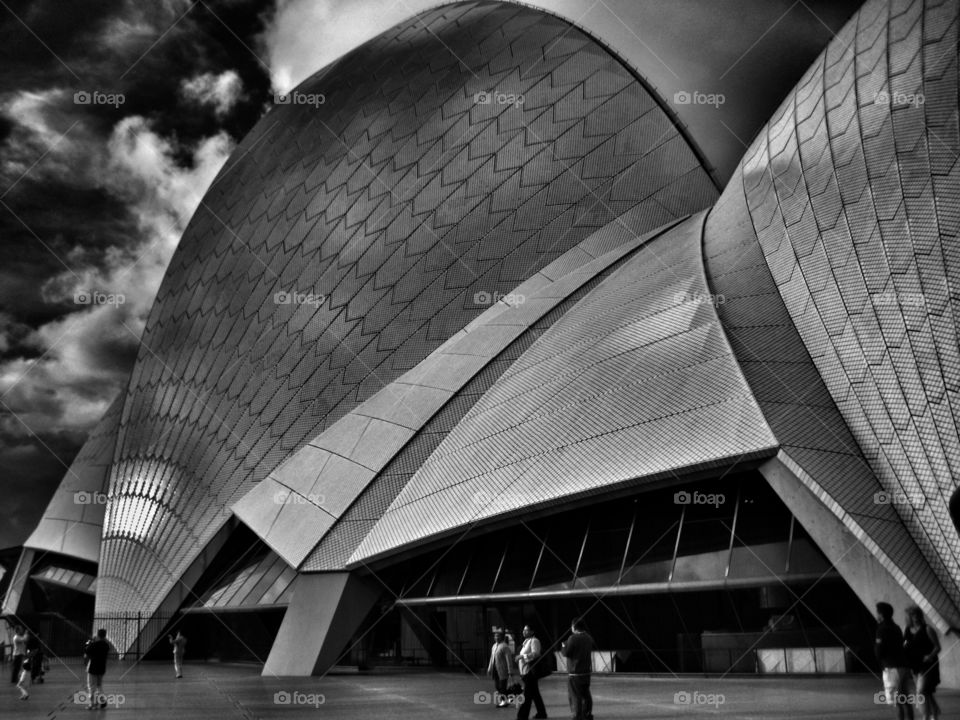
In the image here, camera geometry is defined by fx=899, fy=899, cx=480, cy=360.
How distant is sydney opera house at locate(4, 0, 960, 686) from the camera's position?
47.2ft

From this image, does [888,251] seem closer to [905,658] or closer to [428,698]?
[905,658]

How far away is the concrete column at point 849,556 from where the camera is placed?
1245 cm

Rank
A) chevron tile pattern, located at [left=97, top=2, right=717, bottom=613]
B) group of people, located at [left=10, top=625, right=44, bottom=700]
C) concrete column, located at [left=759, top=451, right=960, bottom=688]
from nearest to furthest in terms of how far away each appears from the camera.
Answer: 1. concrete column, located at [left=759, top=451, right=960, bottom=688]
2. group of people, located at [left=10, top=625, right=44, bottom=700]
3. chevron tile pattern, located at [left=97, top=2, right=717, bottom=613]

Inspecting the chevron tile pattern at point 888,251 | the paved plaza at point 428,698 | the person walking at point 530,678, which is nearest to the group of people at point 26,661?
the paved plaza at point 428,698

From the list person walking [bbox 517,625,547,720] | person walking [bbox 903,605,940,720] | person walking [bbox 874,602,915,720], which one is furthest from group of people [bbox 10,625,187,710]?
person walking [bbox 903,605,940,720]

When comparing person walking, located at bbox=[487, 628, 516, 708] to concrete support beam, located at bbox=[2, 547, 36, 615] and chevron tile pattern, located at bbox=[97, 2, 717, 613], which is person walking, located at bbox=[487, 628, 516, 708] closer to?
chevron tile pattern, located at bbox=[97, 2, 717, 613]

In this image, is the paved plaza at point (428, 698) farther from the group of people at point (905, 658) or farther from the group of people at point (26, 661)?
the group of people at point (905, 658)

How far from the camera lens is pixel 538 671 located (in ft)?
36.2

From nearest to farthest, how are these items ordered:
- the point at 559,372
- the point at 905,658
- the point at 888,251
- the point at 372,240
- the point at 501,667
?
the point at 905,658 → the point at 501,667 → the point at 888,251 → the point at 559,372 → the point at 372,240

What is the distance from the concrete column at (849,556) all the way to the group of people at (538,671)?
4.76m

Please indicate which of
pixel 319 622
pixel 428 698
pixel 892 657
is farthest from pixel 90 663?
pixel 892 657

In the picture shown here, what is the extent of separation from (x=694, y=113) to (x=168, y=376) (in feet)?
65.0

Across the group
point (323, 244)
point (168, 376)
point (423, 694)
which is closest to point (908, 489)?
point (423, 694)

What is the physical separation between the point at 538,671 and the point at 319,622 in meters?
8.61
